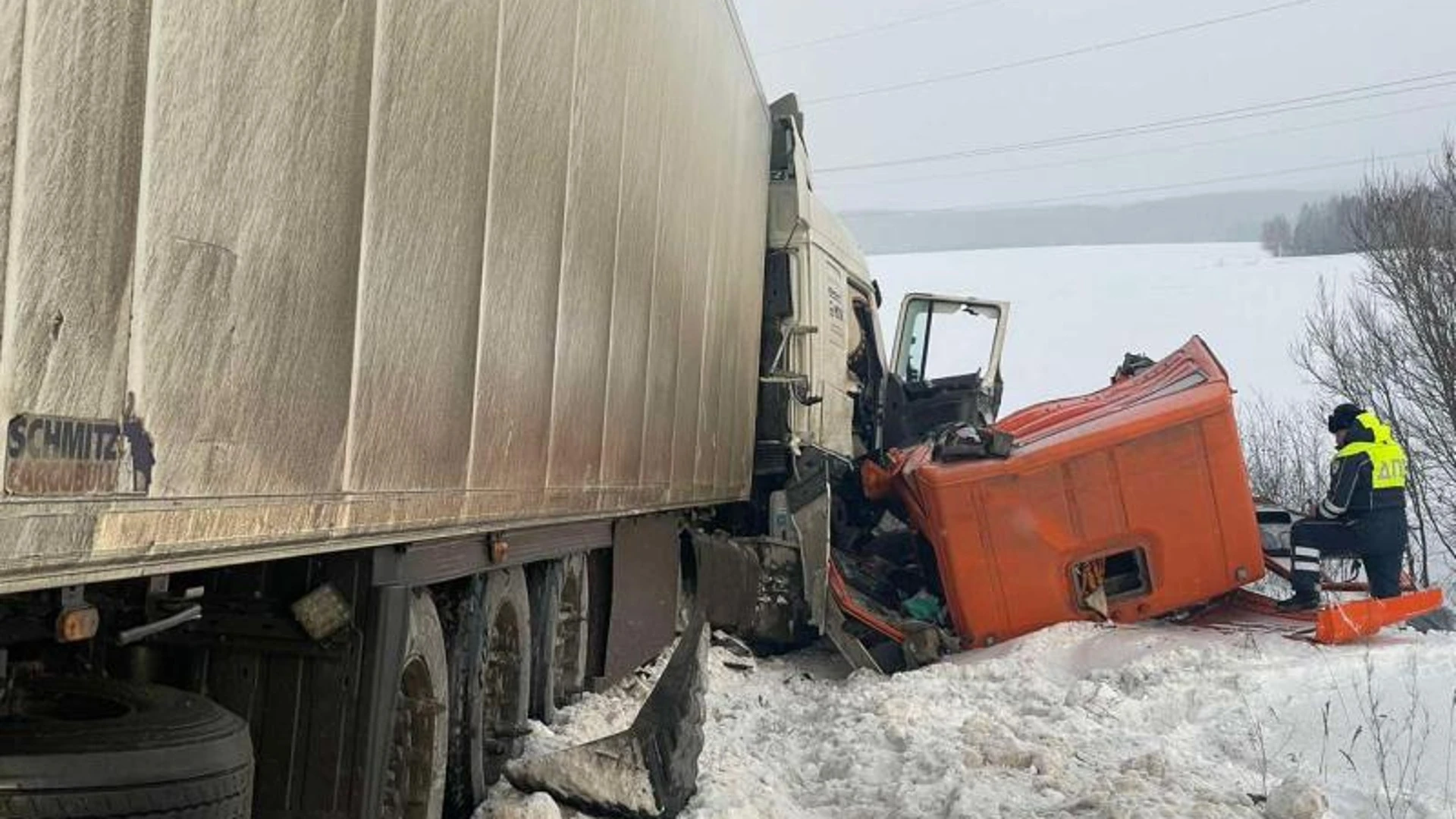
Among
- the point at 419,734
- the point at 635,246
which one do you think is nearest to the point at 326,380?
the point at 419,734

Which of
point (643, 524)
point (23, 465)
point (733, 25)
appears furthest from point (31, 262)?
point (733, 25)

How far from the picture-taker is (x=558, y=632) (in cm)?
577

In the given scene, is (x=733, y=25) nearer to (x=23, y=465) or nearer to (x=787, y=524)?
(x=787, y=524)

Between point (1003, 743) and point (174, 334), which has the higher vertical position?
point (174, 334)

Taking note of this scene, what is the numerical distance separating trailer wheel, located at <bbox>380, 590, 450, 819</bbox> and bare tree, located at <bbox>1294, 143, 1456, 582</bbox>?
15.9 metres

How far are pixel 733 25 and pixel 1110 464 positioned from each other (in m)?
3.69

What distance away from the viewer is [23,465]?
5.23 ft

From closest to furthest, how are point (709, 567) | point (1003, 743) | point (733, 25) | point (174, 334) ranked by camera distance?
point (174, 334) → point (1003, 743) → point (733, 25) → point (709, 567)

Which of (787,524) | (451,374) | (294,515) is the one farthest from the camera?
(787,524)

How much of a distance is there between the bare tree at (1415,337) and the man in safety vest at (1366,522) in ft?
28.5

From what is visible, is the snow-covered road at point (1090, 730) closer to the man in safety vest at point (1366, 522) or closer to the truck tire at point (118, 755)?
the man in safety vest at point (1366, 522)

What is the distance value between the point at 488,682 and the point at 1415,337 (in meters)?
15.9

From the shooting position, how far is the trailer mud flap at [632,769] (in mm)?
4707

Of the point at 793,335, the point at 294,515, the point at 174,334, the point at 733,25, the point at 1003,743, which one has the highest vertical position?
the point at 733,25
